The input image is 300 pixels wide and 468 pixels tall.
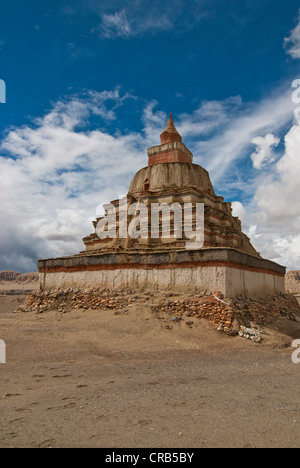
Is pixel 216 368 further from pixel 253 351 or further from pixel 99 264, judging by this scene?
pixel 99 264

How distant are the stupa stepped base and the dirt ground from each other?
1.59 m

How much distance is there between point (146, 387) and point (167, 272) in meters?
6.33

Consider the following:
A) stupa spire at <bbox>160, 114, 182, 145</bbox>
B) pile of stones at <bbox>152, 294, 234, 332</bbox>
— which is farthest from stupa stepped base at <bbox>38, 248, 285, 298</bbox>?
stupa spire at <bbox>160, 114, 182, 145</bbox>

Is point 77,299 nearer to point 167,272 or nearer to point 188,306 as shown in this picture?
point 167,272

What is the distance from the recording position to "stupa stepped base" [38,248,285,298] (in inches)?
411

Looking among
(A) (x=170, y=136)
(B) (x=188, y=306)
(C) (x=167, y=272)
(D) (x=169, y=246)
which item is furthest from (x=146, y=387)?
(A) (x=170, y=136)

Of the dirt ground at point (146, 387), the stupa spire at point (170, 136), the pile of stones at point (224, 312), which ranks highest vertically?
the stupa spire at point (170, 136)

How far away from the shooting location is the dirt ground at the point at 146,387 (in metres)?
3.41

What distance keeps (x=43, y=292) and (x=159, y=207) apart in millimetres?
7860

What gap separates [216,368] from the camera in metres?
6.50

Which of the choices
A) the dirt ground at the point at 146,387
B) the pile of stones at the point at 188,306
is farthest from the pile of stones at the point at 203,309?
the dirt ground at the point at 146,387

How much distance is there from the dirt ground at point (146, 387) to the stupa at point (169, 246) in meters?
1.90

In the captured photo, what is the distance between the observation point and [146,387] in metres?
5.18

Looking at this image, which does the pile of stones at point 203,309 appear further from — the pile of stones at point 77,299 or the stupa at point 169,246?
the pile of stones at point 77,299
